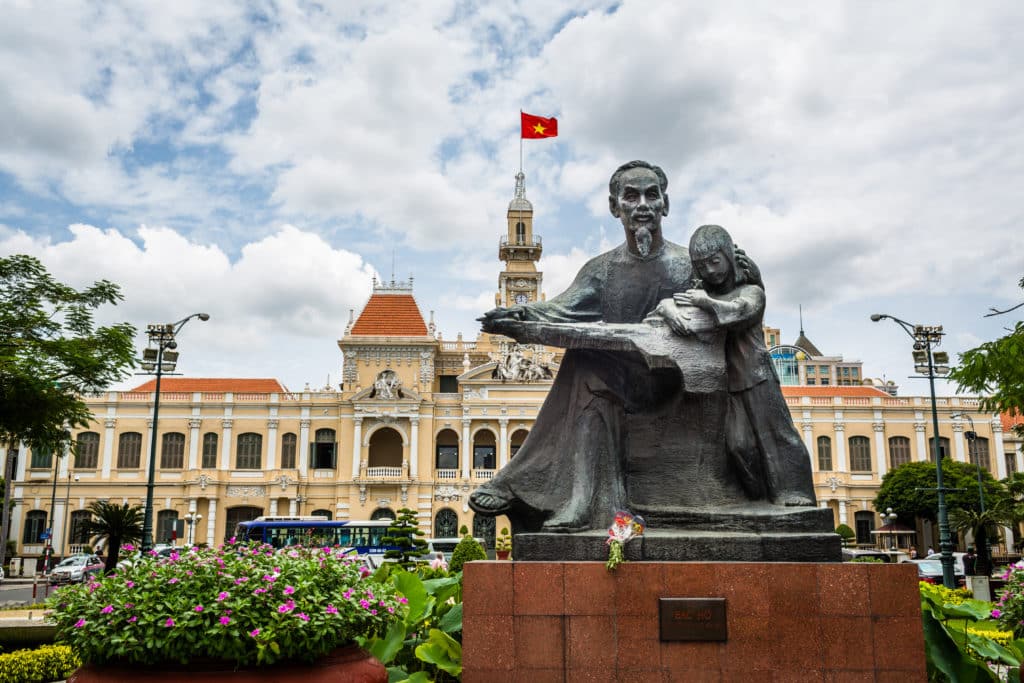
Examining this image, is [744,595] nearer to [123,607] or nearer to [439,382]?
[123,607]

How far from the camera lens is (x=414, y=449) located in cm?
4381

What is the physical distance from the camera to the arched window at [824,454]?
1779 inches

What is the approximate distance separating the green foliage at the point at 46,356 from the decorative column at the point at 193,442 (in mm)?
26270

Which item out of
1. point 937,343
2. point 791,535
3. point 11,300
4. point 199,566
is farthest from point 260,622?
point 937,343

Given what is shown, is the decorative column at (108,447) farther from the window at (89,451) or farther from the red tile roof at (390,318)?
the red tile roof at (390,318)

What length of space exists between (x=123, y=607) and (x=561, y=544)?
2.04 m

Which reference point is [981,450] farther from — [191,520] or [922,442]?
[191,520]

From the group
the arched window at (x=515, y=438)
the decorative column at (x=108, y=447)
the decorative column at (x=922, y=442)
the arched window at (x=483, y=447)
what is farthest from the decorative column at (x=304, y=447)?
the decorative column at (x=922, y=442)

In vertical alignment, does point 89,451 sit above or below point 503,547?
above

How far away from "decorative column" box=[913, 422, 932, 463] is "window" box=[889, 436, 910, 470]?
591mm

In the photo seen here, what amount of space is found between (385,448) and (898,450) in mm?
28417

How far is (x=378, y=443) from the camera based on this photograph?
154 ft

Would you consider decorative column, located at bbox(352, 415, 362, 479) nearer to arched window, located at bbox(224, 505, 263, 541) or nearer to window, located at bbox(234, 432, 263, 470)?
window, located at bbox(234, 432, 263, 470)

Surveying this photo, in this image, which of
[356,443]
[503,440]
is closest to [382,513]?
[356,443]
